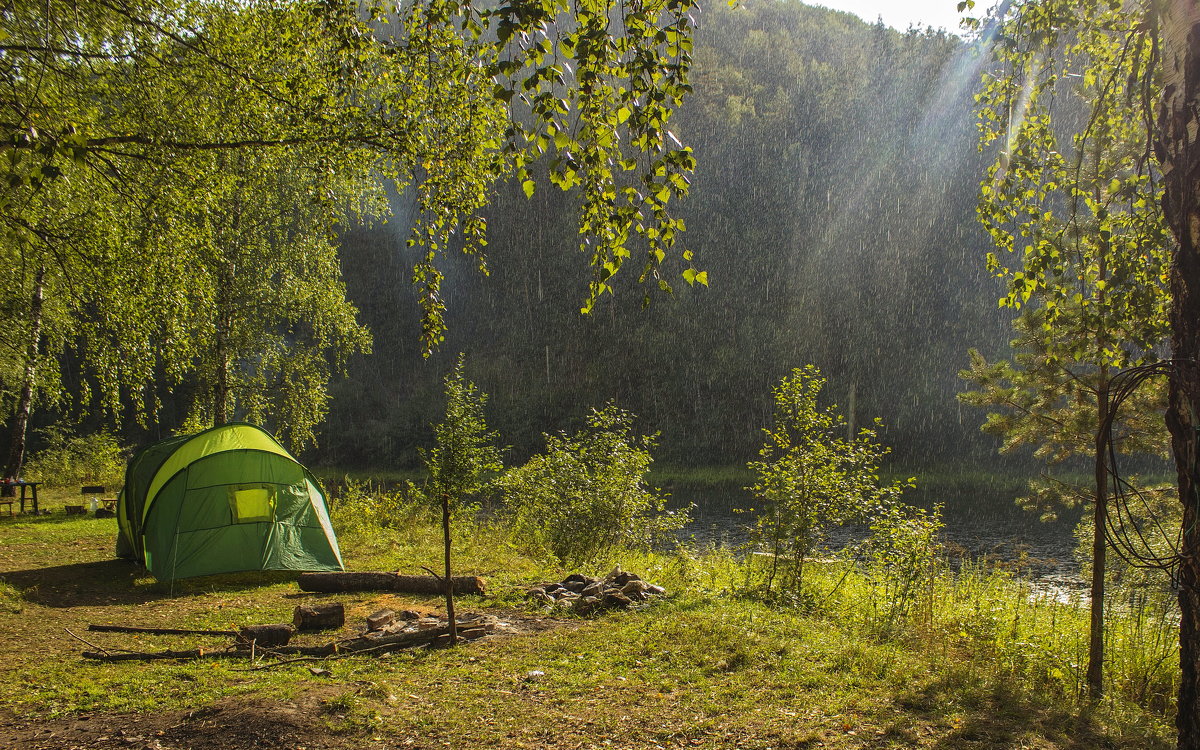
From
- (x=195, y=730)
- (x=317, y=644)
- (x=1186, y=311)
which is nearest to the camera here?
(x=1186, y=311)

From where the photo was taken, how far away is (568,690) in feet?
17.8

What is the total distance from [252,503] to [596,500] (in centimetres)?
480

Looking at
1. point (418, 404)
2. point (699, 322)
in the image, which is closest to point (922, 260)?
point (699, 322)

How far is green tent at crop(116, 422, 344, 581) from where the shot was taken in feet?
31.4

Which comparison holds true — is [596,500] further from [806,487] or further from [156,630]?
[156,630]

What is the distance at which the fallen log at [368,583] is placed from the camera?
9164 mm

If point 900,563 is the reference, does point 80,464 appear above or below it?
below

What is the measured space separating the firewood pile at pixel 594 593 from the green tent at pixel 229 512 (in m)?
3.14

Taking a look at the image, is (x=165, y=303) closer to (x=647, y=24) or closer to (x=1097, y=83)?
(x=647, y=24)

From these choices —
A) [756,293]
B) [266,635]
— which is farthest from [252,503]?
[756,293]

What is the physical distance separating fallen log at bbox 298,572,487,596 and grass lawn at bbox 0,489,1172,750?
772mm

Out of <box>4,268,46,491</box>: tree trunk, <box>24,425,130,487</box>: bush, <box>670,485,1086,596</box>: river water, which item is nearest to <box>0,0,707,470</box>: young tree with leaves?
<box>4,268,46,491</box>: tree trunk

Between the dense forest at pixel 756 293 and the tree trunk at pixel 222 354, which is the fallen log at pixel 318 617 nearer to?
the tree trunk at pixel 222 354

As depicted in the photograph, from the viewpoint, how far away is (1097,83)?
630 centimetres
